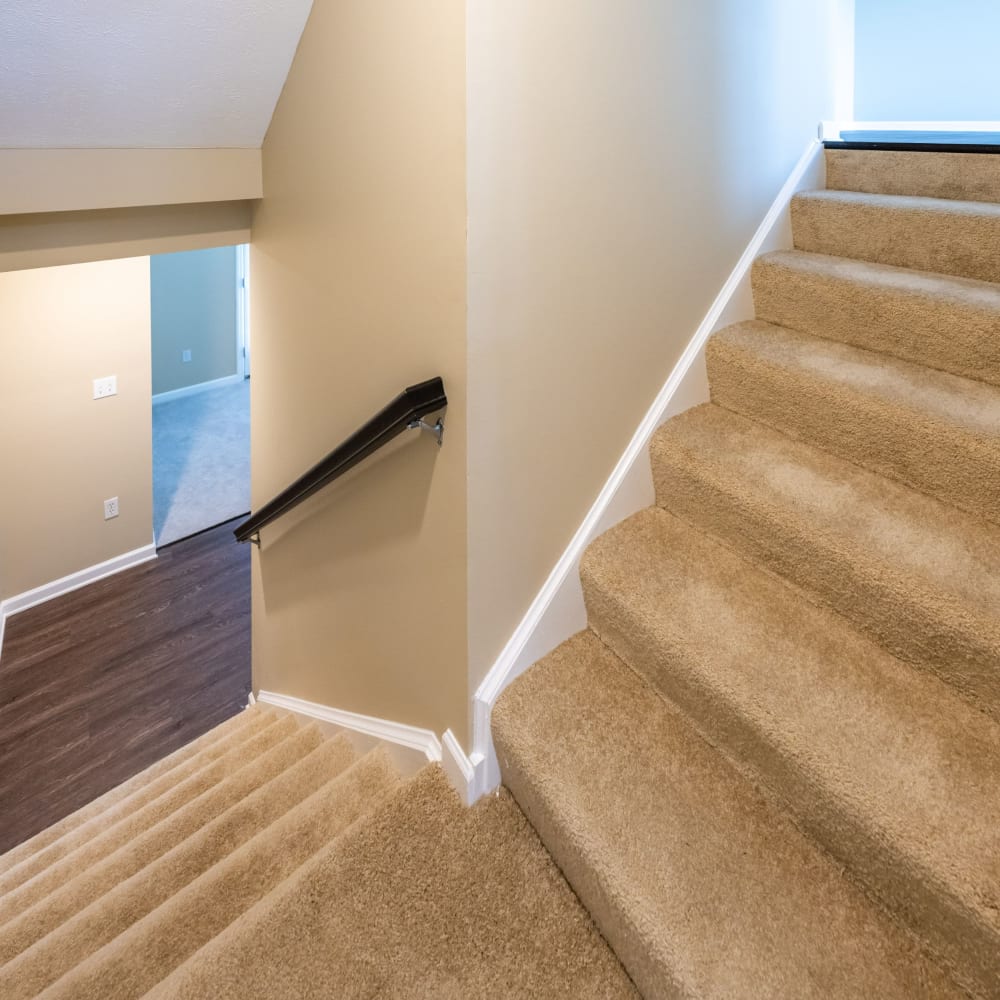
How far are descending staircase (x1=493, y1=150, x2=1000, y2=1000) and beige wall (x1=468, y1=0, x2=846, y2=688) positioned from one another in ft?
0.57

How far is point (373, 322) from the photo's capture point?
4.93 ft

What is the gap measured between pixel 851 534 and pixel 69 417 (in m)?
4.23

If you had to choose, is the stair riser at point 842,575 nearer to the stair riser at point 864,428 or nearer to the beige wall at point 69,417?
the stair riser at point 864,428

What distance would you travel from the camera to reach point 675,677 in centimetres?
139

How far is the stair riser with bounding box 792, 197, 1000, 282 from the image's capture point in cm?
173

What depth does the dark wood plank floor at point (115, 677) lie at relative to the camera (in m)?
3.29

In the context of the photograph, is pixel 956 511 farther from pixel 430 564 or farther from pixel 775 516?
pixel 430 564

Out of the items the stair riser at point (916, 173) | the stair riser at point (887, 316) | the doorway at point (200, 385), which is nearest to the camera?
the stair riser at point (887, 316)

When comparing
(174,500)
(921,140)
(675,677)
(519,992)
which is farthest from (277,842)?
(174,500)

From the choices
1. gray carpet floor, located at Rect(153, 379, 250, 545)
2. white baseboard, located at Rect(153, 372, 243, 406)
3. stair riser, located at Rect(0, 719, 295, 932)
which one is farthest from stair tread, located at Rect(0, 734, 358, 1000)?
white baseboard, located at Rect(153, 372, 243, 406)

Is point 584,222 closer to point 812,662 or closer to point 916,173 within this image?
point 812,662

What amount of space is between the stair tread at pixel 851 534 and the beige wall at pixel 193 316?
621cm

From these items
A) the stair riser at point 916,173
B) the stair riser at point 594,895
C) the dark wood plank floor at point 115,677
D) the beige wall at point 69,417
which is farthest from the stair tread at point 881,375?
the beige wall at point 69,417

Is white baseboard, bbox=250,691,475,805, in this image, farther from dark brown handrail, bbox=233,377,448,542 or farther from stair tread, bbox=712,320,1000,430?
stair tread, bbox=712,320,1000,430
